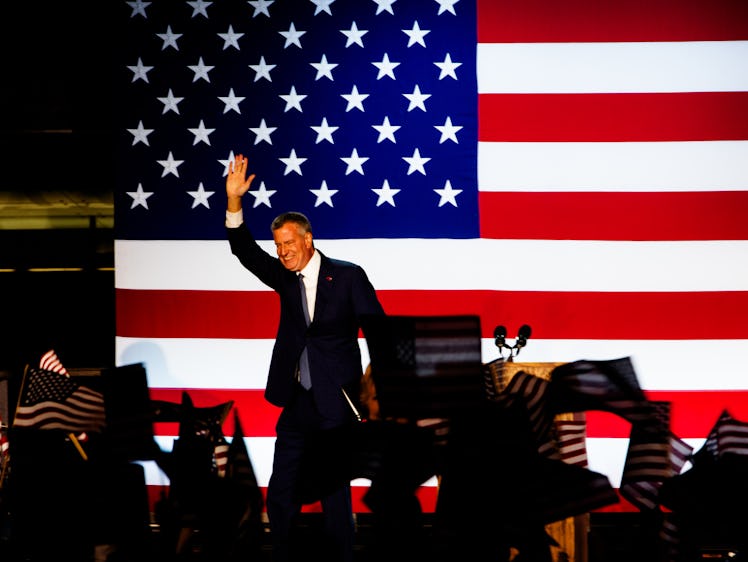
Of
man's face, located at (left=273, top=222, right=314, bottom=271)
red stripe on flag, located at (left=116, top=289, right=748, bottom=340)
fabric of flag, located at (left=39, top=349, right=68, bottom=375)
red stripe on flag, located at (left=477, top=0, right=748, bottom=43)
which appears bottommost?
fabric of flag, located at (left=39, top=349, right=68, bottom=375)

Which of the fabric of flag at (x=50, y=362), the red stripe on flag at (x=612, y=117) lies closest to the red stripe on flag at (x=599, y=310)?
the red stripe on flag at (x=612, y=117)

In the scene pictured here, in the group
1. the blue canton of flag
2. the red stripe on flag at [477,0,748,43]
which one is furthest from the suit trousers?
the red stripe on flag at [477,0,748,43]

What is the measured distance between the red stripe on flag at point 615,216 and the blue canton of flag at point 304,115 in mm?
141

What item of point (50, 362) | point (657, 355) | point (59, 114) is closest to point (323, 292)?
point (50, 362)

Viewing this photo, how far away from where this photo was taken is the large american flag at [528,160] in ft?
11.2

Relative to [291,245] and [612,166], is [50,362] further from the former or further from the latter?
[612,166]

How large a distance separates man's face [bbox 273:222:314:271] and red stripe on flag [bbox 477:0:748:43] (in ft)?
4.89

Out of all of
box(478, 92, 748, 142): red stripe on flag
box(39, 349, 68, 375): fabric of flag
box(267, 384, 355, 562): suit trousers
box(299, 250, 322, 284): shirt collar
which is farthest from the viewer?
box(478, 92, 748, 142): red stripe on flag

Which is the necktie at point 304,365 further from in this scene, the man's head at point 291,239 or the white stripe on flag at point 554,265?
the white stripe on flag at point 554,265

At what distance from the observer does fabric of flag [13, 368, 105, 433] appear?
202 centimetres

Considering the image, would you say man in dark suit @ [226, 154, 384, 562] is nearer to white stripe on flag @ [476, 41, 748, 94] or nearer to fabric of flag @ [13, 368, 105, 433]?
fabric of flag @ [13, 368, 105, 433]

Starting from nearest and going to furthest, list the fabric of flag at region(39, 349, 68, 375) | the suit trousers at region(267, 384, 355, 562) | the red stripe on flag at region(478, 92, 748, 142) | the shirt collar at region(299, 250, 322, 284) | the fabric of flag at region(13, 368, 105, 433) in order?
the fabric of flag at region(13, 368, 105, 433) < the fabric of flag at region(39, 349, 68, 375) < the suit trousers at region(267, 384, 355, 562) < the shirt collar at region(299, 250, 322, 284) < the red stripe on flag at region(478, 92, 748, 142)

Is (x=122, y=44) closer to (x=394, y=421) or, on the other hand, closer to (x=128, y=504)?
(x=128, y=504)

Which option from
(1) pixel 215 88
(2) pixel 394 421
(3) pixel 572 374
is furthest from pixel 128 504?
A: (1) pixel 215 88
